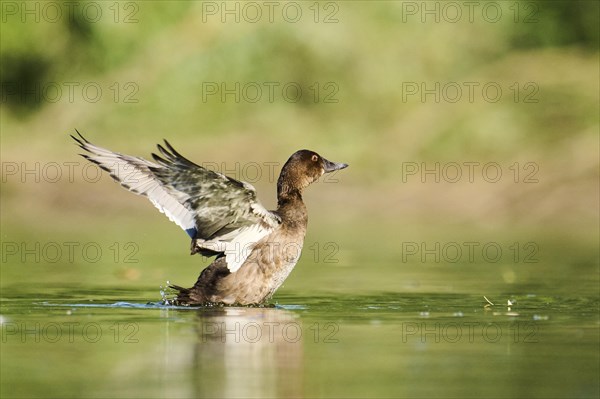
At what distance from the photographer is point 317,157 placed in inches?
549

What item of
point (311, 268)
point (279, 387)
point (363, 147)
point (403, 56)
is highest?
point (403, 56)

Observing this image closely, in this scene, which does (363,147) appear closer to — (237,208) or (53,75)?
(53,75)

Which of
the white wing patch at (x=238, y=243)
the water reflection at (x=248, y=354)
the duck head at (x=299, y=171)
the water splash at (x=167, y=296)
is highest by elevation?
the duck head at (x=299, y=171)

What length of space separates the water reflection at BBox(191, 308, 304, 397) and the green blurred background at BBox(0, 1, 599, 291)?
10.2 metres

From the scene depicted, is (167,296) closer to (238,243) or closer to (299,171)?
(238,243)

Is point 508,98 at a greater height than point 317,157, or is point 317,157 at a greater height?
point 508,98

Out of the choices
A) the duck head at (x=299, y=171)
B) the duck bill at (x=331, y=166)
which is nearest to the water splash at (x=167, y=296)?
the duck head at (x=299, y=171)

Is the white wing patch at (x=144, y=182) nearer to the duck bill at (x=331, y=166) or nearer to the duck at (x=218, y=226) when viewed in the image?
the duck at (x=218, y=226)

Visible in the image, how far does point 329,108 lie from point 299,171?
708 inches

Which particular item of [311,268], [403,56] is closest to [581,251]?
[311,268]

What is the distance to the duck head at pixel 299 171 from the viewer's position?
13.7 m

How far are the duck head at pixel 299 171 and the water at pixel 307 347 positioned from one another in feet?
3.30

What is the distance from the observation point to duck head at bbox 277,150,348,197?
1370 centimetres

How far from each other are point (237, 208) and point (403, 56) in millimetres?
20608
